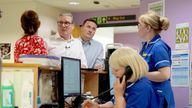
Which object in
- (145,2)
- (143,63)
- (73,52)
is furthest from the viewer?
(145,2)

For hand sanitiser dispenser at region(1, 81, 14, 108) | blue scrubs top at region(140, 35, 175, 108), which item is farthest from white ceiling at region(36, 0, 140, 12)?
hand sanitiser dispenser at region(1, 81, 14, 108)

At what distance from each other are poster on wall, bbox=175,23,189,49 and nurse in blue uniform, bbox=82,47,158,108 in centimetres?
275

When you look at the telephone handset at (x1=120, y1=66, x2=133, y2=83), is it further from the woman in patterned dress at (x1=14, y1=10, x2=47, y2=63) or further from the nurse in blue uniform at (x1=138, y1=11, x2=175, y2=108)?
the woman in patterned dress at (x1=14, y1=10, x2=47, y2=63)

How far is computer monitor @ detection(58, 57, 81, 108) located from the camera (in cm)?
275

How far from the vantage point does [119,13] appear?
32.2 feet

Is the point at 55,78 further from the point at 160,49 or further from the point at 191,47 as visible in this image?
the point at 191,47

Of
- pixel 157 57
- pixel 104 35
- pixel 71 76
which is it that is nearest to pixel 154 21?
pixel 157 57

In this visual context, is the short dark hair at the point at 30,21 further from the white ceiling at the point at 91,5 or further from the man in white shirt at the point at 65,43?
the white ceiling at the point at 91,5

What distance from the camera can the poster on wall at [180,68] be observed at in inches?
186

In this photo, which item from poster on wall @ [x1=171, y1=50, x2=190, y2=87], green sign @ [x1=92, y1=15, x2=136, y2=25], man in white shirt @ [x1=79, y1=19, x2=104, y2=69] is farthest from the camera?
green sign @ [x1=92, y1=15, x2=136, y2=25]

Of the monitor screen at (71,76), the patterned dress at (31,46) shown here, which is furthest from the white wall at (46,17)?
the monitor screen at (71,76)

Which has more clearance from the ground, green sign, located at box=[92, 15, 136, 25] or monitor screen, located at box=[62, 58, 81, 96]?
green sign, located at box=[92, 15, 136, 25]

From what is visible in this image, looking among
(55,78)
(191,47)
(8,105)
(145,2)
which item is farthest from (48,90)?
(145,2)

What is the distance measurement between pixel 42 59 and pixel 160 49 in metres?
0.88
